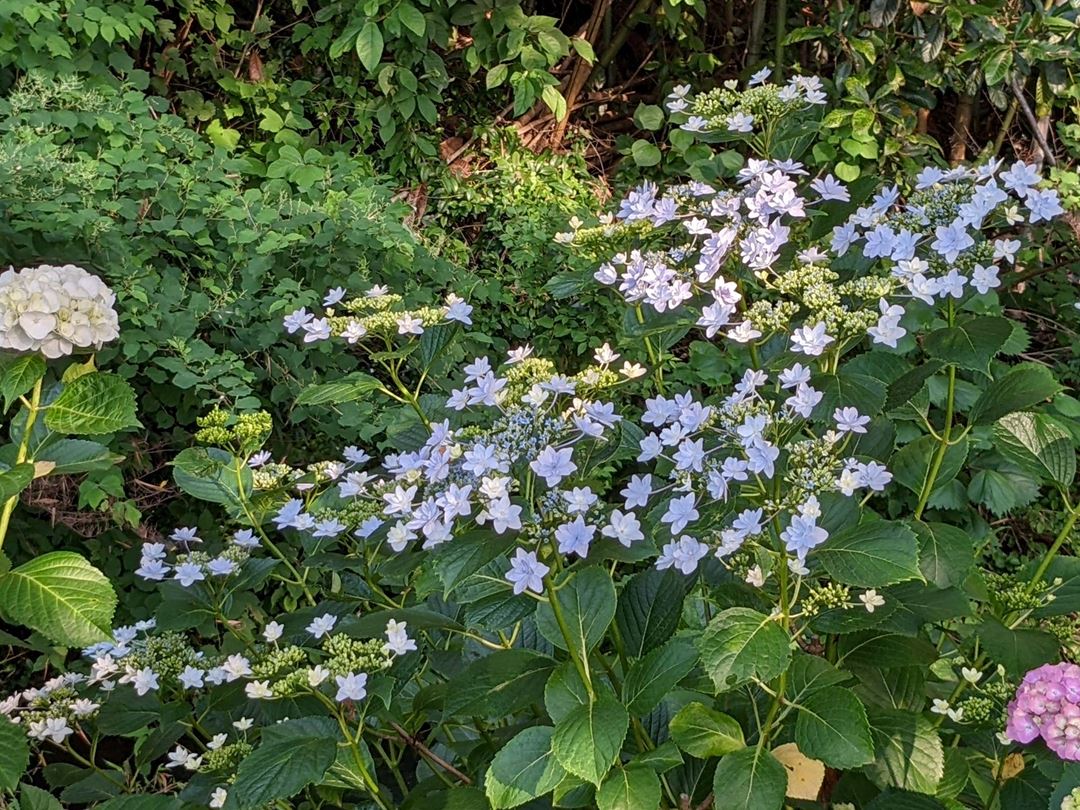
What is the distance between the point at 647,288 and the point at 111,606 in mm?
721

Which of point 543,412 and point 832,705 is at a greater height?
point 543,412

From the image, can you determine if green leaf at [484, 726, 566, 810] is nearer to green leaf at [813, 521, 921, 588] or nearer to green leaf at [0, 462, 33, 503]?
green leaf at [813, 521, 921, 588]

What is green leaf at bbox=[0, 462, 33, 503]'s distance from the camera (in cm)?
101

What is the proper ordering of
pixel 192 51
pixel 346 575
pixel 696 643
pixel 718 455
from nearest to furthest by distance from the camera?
1. pixel 696 643
2. pixel 718 455
3. pixel 346 575
4. pixel 192 51

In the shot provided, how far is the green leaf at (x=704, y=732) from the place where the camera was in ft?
3.38

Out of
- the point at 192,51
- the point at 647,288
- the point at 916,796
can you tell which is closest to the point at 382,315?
the point at 647,288

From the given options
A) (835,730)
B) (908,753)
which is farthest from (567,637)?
(908,753)

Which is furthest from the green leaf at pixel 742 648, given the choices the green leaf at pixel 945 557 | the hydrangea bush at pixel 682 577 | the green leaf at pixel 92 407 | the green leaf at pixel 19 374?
the green leaf at pixel 19 374

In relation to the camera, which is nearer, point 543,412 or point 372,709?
point 543,412

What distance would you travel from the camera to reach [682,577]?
1152 millimetres

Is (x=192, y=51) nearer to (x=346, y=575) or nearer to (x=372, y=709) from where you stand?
(x=346, y=575)

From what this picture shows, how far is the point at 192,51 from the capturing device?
12.2 ft

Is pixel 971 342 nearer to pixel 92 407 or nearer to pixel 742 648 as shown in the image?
pixel 742 648

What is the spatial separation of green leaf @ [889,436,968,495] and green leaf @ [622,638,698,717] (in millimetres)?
462
